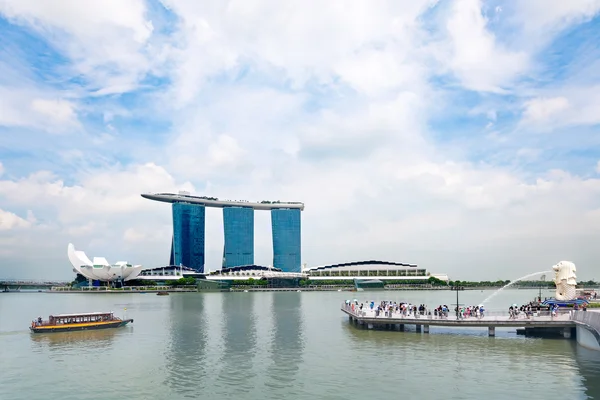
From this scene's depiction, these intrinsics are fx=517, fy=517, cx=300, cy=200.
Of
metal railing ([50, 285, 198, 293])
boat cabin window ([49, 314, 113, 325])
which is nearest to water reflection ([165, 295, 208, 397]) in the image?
boat cabin window ([49, 314, 113, 325])

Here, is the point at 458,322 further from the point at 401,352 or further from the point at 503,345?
the point at 401,352

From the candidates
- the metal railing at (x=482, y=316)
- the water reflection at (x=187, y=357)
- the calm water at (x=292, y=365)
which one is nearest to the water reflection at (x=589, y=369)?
the calm water at (x=292, y=365)

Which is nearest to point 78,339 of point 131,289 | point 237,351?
point 237,351

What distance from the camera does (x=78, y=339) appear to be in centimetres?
4544

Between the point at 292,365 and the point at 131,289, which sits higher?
the point at 292,365

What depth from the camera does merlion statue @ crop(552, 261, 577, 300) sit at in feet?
168

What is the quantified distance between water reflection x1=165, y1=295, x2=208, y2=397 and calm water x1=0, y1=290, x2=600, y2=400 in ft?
0.29

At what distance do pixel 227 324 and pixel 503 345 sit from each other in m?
28.2

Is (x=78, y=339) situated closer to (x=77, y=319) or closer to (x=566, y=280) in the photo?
(x=77, y=319)

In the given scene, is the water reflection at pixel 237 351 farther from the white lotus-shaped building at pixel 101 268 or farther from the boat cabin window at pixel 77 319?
the white lotus-shaped building at pixel 101 268

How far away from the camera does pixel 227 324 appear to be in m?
55.7

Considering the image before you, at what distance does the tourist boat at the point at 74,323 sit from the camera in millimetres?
49188

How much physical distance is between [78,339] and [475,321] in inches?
1366

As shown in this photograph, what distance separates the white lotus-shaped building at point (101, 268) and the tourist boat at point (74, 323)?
121469mm
